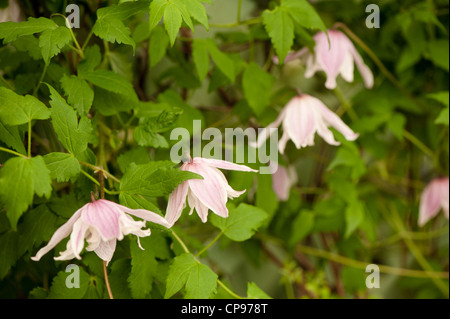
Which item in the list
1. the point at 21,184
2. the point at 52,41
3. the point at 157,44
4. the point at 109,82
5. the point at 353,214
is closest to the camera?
the point at 21,184

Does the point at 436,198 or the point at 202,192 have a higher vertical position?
the point at 202,192

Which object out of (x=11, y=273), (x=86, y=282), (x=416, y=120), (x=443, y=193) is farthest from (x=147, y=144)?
(x=416, y=120)

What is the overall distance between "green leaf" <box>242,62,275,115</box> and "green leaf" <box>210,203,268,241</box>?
23 centimetres

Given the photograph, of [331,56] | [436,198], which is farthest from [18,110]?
[436,198]

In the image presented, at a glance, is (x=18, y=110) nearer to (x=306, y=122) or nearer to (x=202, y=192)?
(x=202, y=192)

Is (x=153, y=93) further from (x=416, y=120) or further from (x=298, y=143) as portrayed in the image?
(x=416, y=120)

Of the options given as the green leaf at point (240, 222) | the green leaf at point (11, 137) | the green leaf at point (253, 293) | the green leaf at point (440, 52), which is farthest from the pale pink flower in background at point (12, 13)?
the green leaf at point (440, 52)

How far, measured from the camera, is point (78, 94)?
0.74 meters

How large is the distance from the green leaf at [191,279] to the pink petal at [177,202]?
0.07 meters

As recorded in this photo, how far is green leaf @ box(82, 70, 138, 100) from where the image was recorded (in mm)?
769

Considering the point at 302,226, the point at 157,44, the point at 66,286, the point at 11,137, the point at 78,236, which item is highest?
the point at 157,44

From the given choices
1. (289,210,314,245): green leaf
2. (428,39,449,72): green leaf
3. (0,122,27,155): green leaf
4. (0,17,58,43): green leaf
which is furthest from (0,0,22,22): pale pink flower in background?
(428,39,449,72): green leaf

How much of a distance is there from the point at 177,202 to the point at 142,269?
0.47 ft
